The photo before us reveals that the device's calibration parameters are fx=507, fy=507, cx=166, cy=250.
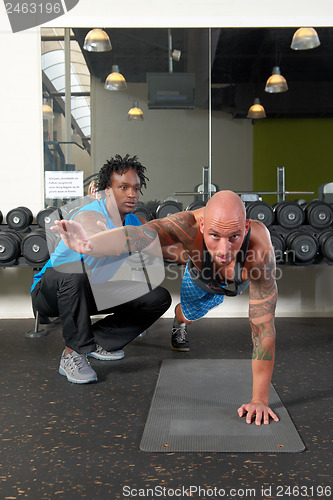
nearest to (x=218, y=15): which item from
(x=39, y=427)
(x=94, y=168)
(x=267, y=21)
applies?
(x=267, y=21)

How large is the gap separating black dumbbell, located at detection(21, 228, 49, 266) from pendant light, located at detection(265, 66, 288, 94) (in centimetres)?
193

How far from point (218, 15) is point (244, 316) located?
224 cm

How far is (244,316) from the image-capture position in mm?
3916

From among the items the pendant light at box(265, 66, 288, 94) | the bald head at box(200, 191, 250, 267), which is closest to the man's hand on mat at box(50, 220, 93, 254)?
the bald head at box(200, 191, 250, 267)

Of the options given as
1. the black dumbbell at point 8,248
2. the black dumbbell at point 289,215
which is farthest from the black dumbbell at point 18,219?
the black dumbbell at point 289,215

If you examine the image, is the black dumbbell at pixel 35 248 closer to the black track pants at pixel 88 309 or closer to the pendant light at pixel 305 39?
the black track pants at pixel 88 309

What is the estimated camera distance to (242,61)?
3.71 meters

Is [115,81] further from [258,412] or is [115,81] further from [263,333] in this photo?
[258,412]

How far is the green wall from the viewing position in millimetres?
3664

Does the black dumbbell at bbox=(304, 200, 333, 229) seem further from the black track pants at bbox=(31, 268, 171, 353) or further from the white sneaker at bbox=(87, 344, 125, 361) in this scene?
the white sneaker at bbox=(87, 344, 125, 361)

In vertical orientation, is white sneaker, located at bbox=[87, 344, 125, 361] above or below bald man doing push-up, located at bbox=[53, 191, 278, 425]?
below

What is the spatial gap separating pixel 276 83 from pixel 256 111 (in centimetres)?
25

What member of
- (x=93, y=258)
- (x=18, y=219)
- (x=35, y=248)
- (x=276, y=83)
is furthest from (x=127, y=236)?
(x=276, y=83)

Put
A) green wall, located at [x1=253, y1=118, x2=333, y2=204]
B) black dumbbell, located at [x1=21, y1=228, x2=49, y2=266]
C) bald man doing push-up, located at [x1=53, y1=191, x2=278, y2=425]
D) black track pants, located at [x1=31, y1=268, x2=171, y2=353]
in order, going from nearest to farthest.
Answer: bald man doing push-up, located at [x1=53, y1=191, x2=278, y2=425] < black track pants, located at [x1=31, y1=268, x2=171, y2=353] < black dumbbell, located at [x1=21, y1=228, x2=49, y2=266] < green wall, located at [x1=253, y1=118, x2=333, y2=204]
